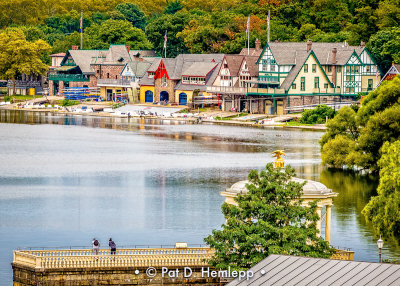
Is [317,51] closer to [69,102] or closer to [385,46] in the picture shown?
[385,46]

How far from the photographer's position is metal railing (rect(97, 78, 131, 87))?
484 ft

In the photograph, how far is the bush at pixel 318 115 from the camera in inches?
4611

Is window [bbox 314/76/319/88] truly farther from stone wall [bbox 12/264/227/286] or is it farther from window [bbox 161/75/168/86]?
stone wall [bbox 12/264/227/286]

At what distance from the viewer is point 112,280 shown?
39.7m

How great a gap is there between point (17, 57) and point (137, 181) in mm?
92755

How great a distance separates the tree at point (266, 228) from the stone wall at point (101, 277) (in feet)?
9.74

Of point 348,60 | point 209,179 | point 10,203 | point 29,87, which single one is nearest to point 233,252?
point 10,203

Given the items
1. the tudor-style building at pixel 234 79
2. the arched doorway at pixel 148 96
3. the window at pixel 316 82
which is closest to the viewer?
the window at pixel 316 82

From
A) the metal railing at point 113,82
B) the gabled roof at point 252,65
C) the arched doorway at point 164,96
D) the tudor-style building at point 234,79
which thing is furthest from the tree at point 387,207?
the metal railing at point 113,82

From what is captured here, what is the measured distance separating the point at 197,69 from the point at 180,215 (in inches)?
3189

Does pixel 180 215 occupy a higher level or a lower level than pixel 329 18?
lower

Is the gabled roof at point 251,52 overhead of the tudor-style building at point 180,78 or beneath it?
overhead

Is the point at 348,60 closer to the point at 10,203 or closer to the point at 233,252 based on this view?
the point at 10,203

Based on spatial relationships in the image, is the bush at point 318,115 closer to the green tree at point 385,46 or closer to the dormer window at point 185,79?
the green tree at point 385,46
